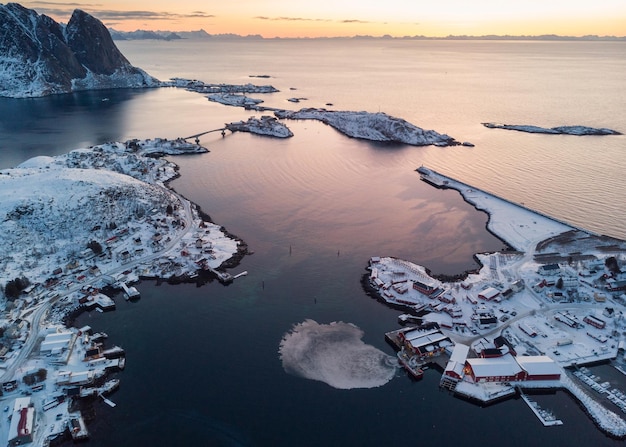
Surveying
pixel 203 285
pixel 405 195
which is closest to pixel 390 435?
pixel 203 285

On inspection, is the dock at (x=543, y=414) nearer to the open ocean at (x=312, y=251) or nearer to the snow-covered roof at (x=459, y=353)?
the open ocean at (x=312, y=251)

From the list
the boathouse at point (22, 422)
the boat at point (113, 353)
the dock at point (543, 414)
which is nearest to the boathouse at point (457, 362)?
the dock at point (543, 414)

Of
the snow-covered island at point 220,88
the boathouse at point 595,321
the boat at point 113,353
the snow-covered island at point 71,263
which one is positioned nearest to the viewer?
the snow-covered island at point 71,263

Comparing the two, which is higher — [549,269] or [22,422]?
[549,269]

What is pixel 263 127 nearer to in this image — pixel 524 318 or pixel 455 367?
pixel 524 318

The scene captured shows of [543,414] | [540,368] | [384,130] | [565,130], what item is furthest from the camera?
[384,130]

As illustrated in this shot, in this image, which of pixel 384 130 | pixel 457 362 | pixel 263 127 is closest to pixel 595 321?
pixel 457 362

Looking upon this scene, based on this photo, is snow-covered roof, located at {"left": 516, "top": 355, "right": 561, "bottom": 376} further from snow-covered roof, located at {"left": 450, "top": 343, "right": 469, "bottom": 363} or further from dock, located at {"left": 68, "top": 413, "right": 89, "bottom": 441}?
dock, located at {"left": 68, "top": 413, "right": 89, "bottom": 441}
